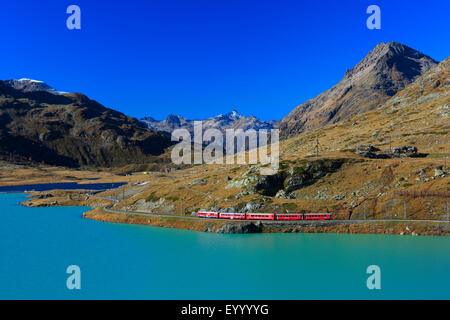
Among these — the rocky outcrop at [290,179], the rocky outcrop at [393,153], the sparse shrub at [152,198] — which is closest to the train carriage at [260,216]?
the rocky outcrop at [290,179]

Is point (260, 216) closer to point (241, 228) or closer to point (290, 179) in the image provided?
point (241, 228)

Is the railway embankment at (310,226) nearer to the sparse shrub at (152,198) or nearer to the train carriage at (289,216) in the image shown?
the train carriage at (289,216)

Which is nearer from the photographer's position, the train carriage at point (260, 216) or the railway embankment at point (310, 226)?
the railway embankment at point (310, 226)

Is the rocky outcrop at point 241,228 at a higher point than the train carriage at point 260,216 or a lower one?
lower

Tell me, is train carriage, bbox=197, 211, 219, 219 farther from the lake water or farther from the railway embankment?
the lake water

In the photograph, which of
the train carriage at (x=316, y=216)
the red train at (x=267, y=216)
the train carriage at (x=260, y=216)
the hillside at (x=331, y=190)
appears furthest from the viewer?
the train carriage at (x=260, y=216)

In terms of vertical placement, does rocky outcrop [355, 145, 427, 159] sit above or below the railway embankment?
above

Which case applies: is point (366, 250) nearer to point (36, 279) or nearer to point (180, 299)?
point (180, 299)

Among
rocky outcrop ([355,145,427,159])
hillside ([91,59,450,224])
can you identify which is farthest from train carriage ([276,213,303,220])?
rocky outcrop ([355,145,427,159])

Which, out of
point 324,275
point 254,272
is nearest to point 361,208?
point 324,275
